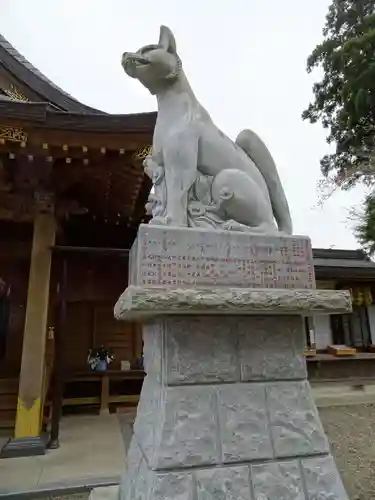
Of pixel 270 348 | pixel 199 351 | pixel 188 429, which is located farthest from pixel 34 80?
pixel 188 429

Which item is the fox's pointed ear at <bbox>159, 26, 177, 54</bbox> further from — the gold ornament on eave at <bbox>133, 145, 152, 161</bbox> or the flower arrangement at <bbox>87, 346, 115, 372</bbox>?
the flower arrangement at <bbox>87, 346, 115, 372</bbox>

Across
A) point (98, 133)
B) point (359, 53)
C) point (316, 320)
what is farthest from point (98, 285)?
point (359, 53)

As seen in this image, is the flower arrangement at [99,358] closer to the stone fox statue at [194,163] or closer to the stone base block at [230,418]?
the stone base block at [230,418]

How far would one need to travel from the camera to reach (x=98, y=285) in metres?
6.20

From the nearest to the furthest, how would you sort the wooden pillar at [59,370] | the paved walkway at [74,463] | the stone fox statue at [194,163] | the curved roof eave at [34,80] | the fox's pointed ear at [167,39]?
the stone fox statue at [194,163], the fox's pointed ear at [167,39], the paved walkway at [74,463], the wooden pillar at [59,370], the curved roof eave at [34,80]

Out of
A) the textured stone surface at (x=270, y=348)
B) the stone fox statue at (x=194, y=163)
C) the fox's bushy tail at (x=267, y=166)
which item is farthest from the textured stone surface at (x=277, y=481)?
the fox's bushy tail at (x=267, y=166)

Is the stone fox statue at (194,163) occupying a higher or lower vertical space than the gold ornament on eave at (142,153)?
lower

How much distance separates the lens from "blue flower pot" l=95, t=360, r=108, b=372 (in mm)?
6309

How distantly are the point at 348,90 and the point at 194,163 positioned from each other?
11.3 meters

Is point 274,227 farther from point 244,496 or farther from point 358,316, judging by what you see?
point 358,316

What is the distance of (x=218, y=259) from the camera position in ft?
6.30

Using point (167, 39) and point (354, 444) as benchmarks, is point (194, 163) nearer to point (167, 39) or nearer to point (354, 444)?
point (167, 39)

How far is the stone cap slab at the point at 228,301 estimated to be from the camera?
5.42ft

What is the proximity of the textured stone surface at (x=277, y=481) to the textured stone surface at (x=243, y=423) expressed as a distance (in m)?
0.06
